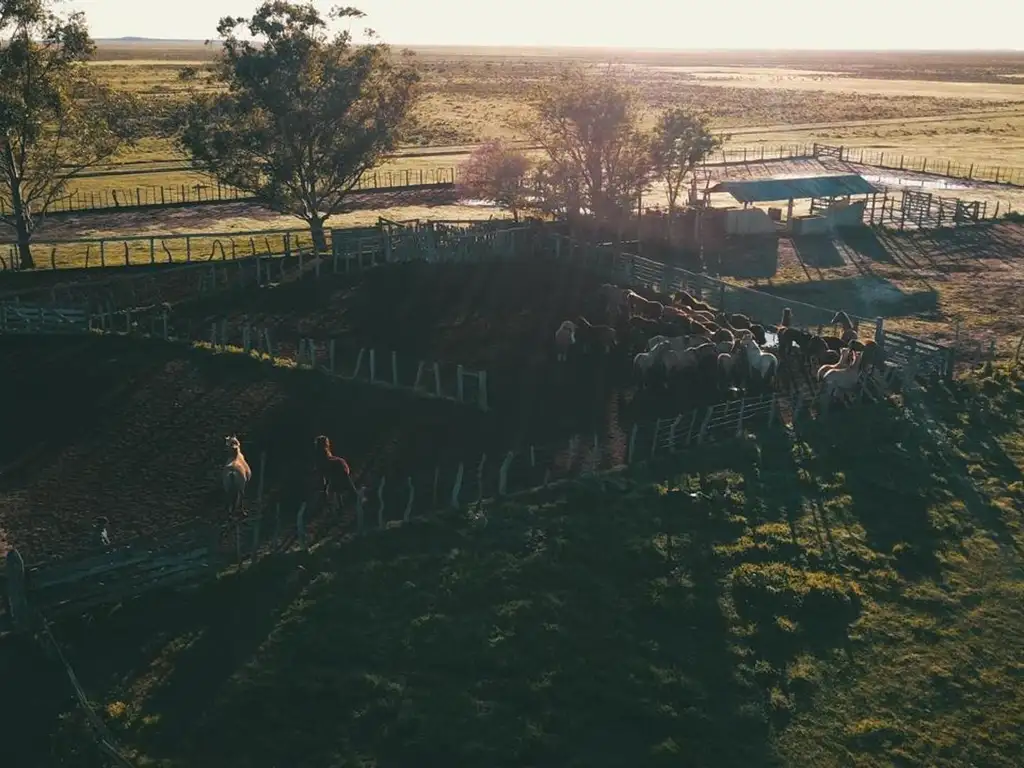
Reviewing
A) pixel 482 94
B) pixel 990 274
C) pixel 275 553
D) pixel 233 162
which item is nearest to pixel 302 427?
pixel 275 553

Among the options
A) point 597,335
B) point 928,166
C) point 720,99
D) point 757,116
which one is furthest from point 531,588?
point 720,99

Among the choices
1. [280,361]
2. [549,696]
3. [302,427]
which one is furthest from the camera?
[280,361]

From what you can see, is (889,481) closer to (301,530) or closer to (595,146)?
(301,530)

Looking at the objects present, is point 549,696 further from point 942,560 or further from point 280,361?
point 280,361

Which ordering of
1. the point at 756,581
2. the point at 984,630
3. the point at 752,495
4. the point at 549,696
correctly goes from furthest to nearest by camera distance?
the point at 752,495
the point at 756,581
the point at 984,630
the point at 549,696

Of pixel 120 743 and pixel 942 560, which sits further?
pixel 942 560

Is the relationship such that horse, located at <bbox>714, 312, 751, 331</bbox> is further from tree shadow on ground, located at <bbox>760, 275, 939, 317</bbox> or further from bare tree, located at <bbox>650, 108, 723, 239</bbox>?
bare tree, located at <bbox>650, 108, 723, 239</bbox>

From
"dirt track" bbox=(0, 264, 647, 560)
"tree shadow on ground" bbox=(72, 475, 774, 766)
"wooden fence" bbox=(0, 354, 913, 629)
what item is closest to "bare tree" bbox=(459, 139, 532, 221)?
"dirt track" bbox=(0, 264, 647, 560)
